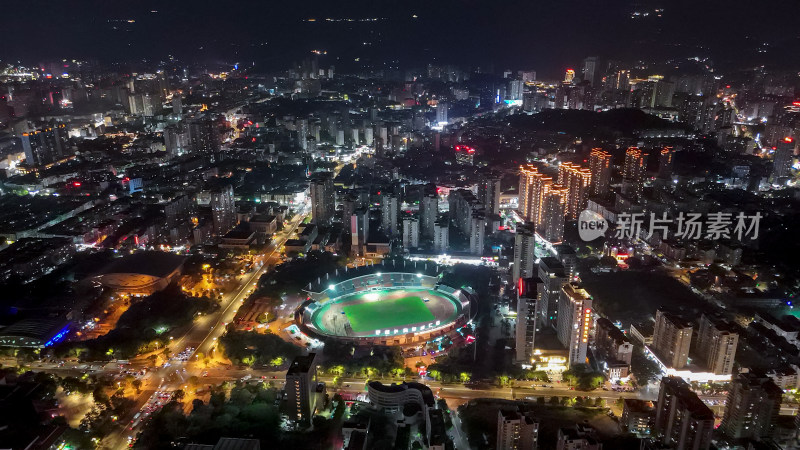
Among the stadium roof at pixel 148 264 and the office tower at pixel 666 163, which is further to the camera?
the office tower at pixel 666 163

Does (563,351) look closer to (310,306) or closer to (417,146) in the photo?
(310,306)

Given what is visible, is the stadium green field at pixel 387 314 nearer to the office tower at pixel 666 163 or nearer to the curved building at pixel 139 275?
the curved building at pixel 139 275

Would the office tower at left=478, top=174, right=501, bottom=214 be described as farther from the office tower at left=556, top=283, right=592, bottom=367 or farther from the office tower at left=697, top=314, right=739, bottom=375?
the office tower at left=697, top=314, right=739, bottom=375

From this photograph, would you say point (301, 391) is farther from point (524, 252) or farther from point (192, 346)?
point (524, 252)

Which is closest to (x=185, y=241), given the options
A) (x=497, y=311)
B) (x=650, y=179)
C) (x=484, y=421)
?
(x=497, y=311)

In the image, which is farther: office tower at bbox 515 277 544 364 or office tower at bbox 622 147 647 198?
office tower at bbox 622 147 647 198

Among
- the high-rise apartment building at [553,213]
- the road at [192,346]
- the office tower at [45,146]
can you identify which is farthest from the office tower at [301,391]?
the office tower at [45,146]

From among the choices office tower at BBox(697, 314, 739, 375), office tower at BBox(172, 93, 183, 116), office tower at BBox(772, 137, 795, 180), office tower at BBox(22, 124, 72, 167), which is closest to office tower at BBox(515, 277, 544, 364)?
office tower at BBox(697, 314, 739, 375)
